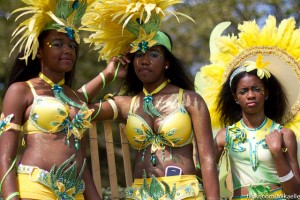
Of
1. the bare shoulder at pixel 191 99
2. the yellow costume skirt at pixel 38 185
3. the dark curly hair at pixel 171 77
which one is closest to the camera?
the yellow costume skirt at pixel 38 185

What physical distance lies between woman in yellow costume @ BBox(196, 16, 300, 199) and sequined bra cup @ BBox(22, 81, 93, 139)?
1245mm

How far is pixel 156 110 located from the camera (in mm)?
4387

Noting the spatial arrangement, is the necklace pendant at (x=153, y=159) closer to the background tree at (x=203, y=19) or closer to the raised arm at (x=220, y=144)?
the raised arm at (x=220, y=144)

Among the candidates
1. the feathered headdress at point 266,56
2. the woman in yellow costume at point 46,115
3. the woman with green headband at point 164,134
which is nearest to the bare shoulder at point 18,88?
the woman in yellow costume at point 46,115

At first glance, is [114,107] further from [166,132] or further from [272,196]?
[272,196]

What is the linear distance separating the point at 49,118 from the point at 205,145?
0.99 m

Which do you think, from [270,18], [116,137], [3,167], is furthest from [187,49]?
[3,167]

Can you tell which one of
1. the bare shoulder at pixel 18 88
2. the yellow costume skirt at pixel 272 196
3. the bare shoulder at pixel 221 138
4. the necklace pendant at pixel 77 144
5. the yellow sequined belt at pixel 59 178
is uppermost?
the bare shoulder at pixel 18 88

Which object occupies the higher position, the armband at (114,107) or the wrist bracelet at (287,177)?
the armband at (114,107)

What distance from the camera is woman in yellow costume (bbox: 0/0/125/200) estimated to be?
3.95 meters

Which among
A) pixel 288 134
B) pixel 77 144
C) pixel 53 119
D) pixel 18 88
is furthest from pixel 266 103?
pixel 18 88

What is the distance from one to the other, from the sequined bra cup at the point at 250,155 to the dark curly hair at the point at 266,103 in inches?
8.6

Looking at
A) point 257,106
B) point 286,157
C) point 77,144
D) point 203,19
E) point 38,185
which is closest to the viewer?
point 38,185

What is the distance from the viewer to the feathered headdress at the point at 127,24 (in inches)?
173
